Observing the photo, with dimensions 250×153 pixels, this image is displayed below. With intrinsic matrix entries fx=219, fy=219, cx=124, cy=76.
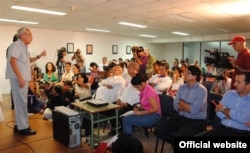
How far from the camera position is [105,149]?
2.40 meters

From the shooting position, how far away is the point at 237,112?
80.4 inches

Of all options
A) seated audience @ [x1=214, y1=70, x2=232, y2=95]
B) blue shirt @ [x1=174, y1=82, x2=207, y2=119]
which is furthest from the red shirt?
blue shirt @ [x1=174, y1=82, x2=207, y2=119]

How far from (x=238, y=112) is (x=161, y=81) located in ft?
7.43

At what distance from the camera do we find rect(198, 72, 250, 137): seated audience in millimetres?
2016

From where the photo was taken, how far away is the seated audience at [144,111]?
2762mm

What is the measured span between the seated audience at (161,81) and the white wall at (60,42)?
5.60 m

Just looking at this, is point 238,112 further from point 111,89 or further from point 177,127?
point 111,89

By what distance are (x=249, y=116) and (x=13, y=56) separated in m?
2.66

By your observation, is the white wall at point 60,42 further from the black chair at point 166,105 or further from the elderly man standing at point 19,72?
the black chair at point 166,105

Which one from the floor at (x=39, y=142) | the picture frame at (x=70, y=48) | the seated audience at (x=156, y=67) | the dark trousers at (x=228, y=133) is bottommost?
the floor at (x=39, y=142)

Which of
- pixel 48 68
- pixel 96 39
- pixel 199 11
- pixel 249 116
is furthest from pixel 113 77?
pixel 96 39

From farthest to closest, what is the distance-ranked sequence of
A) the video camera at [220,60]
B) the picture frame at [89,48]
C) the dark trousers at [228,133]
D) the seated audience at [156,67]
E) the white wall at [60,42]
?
the picture frame at [89,48] < the white wall at [60,42] < the seated audience at [156,67] < the video camera at [220,60] < the dark trousers at [228,133]

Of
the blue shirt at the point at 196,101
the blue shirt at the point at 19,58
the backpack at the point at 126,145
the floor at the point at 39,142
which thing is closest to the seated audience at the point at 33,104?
the floor at the point at 39,142

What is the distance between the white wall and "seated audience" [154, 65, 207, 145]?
7.02 metres
